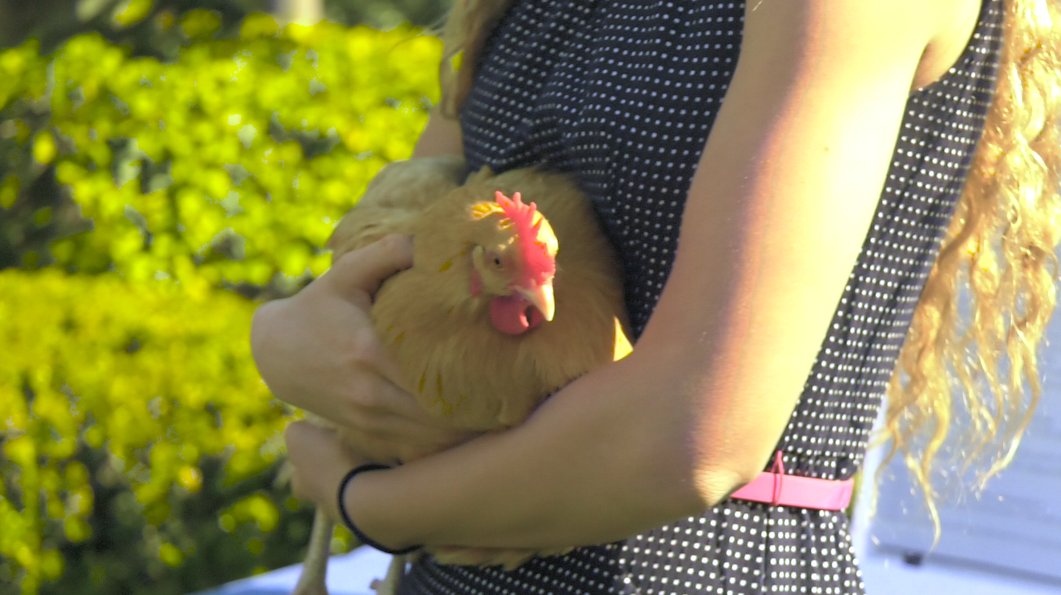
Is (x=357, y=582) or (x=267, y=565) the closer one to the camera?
(x=357, y=582)

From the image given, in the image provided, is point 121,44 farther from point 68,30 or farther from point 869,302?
point 869,302

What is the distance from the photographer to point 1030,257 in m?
1.41

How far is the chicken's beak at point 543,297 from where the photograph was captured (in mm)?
1130

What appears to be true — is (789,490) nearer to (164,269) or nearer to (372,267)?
(372,267)

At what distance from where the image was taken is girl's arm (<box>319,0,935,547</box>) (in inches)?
37.1

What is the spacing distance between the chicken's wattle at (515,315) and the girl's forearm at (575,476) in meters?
0.13

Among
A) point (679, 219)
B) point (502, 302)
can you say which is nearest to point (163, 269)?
point (502, 302)

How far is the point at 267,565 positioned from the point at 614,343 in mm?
3156

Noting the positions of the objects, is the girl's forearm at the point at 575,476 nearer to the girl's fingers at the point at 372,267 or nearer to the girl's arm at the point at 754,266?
the girl's arm at the point at 754,266

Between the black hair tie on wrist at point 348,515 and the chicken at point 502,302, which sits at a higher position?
the chicken at point 502,302

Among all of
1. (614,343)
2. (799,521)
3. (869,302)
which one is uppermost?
(869,302)

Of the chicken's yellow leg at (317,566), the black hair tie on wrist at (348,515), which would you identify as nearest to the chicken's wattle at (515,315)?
the black hair tie on wrist at (348,515)

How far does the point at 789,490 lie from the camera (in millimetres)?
1187

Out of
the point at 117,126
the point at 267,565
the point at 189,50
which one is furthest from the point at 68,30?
the point at 267,565
